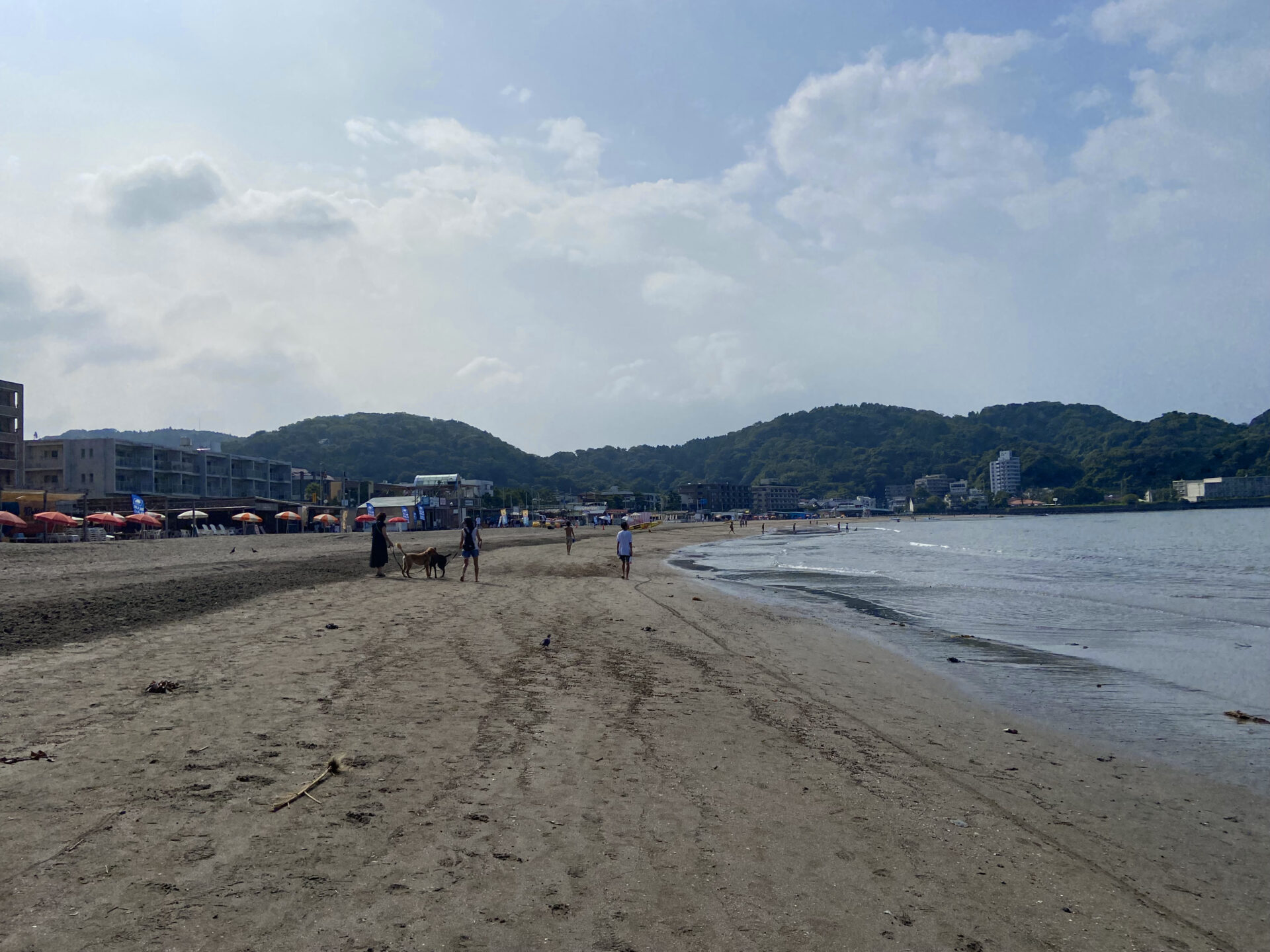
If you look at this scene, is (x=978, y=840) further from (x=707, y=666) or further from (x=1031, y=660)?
(x=1031, y=660)

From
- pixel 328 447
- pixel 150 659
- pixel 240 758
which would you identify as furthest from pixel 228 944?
pixel 328 447

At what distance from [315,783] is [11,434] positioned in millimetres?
80637

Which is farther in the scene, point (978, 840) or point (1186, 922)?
point (978, 840)

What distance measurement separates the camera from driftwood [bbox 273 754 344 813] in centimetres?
442

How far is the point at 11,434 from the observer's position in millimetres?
65000

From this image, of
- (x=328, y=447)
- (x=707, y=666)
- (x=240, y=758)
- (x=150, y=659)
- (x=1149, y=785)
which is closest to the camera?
(x=240, y=758)

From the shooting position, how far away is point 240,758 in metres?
5.18

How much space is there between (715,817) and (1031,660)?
9.38 meters

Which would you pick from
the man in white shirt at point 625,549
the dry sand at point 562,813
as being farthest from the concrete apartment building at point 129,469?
the dry sand at point 562,813

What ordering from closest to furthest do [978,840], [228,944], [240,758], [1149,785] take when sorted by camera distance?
[228,944] < [978,840] < [240,758] < [1149,785]

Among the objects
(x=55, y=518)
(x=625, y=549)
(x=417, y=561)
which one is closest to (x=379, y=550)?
(x=417, y=561)

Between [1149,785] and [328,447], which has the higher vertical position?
[328,447]

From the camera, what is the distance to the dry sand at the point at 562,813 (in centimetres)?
→ 341

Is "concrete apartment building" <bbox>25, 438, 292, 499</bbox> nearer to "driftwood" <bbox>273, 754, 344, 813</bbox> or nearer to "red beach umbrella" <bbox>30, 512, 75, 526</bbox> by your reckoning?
"red beach umbrella" <bbox>30, 512, 75, 526</bbox>
